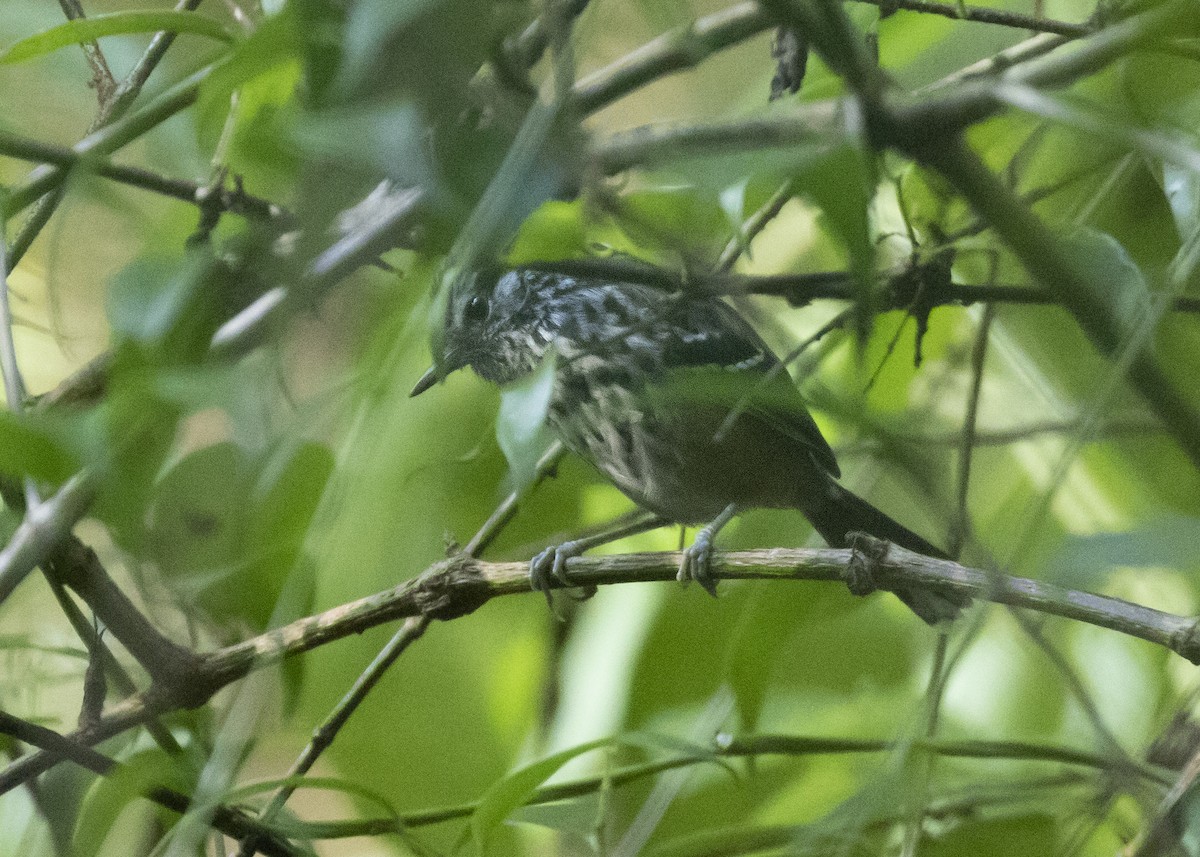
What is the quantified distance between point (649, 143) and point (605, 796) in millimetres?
500

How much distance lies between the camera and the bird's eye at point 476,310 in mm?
791

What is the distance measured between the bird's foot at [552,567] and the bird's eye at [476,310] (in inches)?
7.7

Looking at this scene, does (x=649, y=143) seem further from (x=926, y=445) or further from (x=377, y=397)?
(x=926, y=445)

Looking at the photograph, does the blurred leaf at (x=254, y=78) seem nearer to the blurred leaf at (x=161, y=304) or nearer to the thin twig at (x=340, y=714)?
the blurred leaf at (x=161, y=304)

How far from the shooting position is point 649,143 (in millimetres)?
451

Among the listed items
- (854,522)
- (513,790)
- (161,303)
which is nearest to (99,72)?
(161,303)

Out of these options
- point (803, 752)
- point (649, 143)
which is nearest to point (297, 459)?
point (649, 143)

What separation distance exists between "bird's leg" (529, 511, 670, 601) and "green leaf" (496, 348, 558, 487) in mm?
384

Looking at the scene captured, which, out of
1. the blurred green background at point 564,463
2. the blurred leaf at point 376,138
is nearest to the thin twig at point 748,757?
the blurred green background at point 564,463

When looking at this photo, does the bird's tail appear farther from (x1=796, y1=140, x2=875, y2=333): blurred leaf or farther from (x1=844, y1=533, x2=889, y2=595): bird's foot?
(x1=796, y1=140, x2=875, y2=333): blurred leaf

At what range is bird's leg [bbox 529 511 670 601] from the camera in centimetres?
91

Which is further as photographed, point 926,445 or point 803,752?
point 803,752

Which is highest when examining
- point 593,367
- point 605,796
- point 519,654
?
point 593,367

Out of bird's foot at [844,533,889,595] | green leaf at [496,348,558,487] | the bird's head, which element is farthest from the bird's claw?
green leaf at [496,348,558,487]
